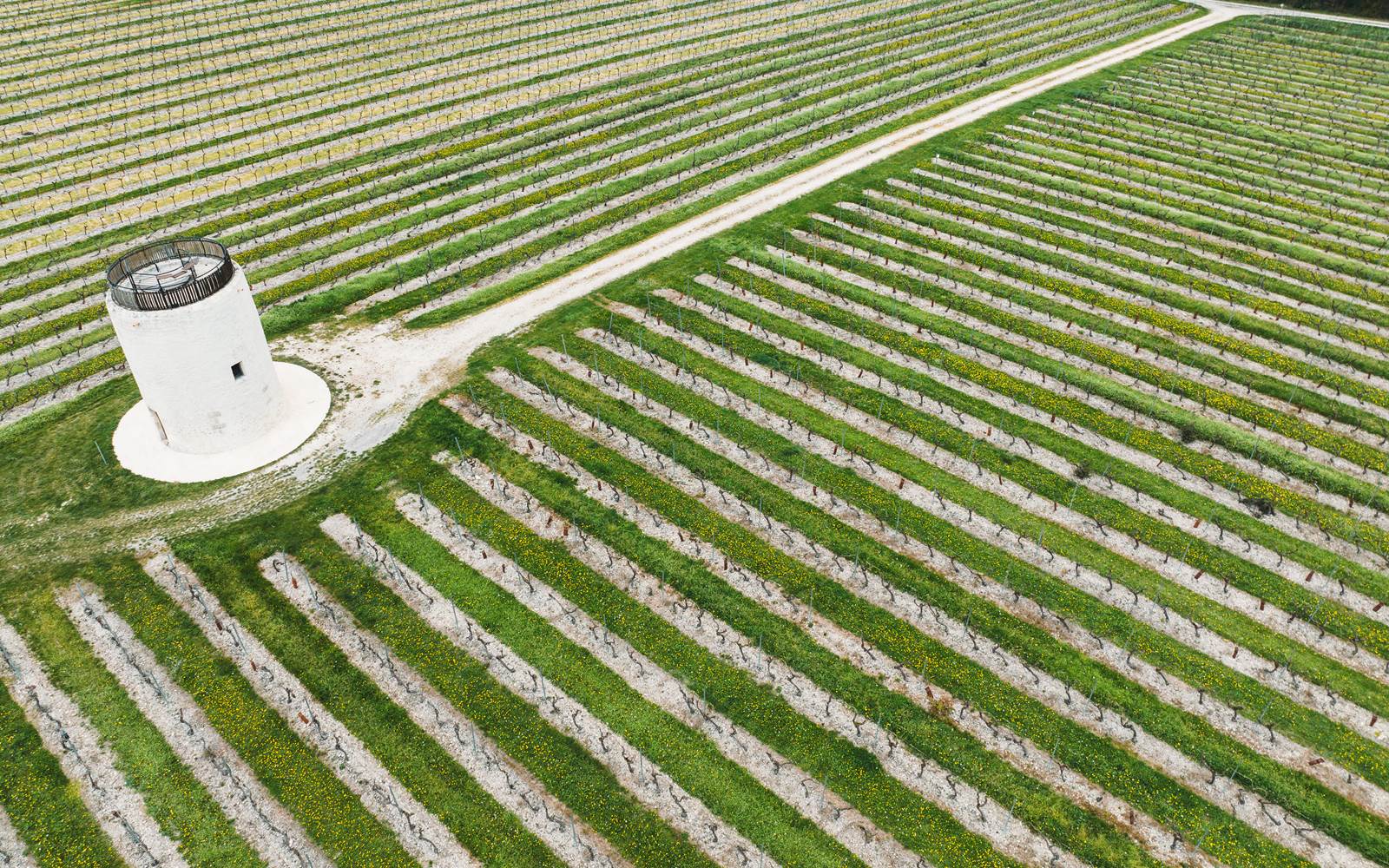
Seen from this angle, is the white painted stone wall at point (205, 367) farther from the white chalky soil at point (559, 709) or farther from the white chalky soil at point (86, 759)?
the white chalky soil at point (86, 759)

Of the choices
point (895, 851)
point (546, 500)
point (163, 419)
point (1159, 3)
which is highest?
point (1159, 3)

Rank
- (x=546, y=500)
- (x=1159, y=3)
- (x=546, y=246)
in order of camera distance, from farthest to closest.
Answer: (x=1159, y=3), (x=546, y=246), (x=546, y=500)

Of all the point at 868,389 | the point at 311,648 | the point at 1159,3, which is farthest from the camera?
the point at 1159,3

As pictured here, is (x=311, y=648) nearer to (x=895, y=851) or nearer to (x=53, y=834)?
(x=53, y=834)

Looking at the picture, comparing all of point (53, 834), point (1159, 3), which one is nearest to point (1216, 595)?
point (53, 834)

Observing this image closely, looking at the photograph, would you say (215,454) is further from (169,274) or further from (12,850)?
(12,850)

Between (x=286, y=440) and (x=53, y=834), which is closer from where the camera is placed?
(x=53, y=834)
